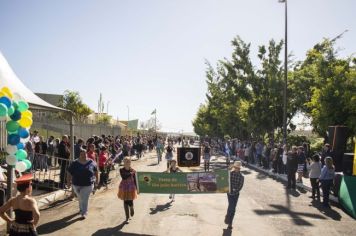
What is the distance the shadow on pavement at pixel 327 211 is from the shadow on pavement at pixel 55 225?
7280 millimetres

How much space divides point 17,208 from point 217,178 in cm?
704

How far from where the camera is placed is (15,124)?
9.67 metres

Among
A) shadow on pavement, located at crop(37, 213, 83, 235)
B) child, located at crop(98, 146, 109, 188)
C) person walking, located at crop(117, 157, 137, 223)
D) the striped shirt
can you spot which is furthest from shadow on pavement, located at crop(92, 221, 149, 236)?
child, located at crop(98, 146, 109, 188)

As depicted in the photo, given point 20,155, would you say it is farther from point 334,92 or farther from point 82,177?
point 334,92

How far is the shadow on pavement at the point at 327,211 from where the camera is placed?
11998mm

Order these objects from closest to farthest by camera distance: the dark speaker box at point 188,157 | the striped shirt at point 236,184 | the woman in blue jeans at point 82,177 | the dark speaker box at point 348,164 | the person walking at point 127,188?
the striped shirt at point 236,184
the person walking at point 127,188
the woman in blue jeans at point 82,177
the dark speaker box at point 348,164
the dark speaker box at point 188,157

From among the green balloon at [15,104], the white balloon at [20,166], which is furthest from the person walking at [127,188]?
the green balloon at [15,104]

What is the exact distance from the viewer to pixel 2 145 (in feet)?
69.1

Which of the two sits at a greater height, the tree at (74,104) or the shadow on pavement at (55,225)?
the tree at (74,104)

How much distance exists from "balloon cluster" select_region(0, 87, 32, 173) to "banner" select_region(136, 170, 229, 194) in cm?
350

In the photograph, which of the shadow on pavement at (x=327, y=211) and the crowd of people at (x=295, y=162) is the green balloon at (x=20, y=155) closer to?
the shadow on pavement at (x=327, y=211)

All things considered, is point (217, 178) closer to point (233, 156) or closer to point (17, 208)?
point (17, 208)

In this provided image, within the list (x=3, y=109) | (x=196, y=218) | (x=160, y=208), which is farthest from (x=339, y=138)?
(x=3, y=109)

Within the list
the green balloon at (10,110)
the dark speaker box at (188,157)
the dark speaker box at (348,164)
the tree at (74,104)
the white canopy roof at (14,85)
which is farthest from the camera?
the tree at (74,104)
